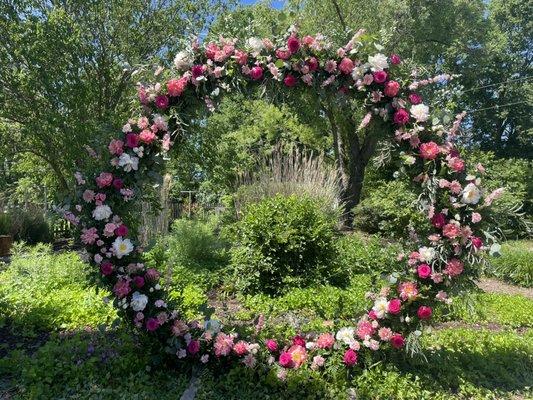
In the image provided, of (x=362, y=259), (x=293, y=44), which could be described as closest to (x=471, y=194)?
(x=293, y=44)

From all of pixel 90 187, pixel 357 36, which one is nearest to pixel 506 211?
pixel 357 36

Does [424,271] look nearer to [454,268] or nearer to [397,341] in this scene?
[454,268]

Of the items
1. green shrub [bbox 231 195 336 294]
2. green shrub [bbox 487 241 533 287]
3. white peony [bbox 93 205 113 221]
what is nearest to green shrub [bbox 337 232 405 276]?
green shrub [bbox 231 195 336 294]

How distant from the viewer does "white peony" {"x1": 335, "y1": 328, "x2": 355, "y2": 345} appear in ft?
9.89

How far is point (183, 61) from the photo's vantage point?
311cm

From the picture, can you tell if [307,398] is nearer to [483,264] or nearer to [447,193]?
[483,264]

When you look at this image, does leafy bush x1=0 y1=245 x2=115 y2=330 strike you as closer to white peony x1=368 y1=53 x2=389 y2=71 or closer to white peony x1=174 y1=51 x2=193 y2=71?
white peony x1=174 y1=51 x2=193 y2=71

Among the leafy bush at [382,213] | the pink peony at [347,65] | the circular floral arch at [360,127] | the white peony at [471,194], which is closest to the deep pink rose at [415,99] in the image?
the circular floral arch at [360,127]

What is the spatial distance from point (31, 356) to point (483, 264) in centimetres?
310

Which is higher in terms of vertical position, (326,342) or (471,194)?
(471,194)

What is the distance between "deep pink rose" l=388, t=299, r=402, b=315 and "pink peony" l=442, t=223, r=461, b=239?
1.66 ft

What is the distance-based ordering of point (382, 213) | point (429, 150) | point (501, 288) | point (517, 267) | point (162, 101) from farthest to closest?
point (382, 213), point (517, 267), point (501, 288), point (162, 101), point (429, 150)

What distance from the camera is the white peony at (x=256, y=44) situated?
3.08m

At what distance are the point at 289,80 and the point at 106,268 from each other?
5.50 feet
